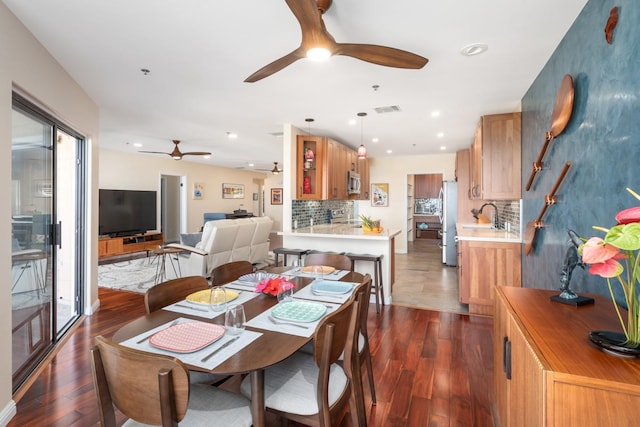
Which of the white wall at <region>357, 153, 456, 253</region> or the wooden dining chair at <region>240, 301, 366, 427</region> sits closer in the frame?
the wooden dining chair at <region>240, 301, 366, 427</region>

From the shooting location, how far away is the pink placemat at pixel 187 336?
1.29 m

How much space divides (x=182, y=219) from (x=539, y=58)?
344 inches

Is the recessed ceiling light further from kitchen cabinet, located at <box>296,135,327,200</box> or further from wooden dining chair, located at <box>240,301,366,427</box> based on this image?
kitchen cabinet, located at <box>296,135,327,200</box>

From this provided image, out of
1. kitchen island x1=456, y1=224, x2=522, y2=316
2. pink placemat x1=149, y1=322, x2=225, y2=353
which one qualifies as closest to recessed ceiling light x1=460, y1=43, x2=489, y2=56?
kitchen island x1=456, y1=224, x2=522, y2=316

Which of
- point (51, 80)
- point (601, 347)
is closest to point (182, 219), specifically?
point (51, 80)

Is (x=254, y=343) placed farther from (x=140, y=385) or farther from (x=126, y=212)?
(x=126, y=212)

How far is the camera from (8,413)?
76.8 inches

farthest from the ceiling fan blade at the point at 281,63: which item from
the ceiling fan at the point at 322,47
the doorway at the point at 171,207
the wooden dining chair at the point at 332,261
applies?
the doorway at the point at 171,207

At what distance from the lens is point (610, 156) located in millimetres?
1638

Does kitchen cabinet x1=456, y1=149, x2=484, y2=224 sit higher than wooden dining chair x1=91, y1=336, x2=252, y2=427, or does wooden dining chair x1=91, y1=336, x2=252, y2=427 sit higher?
kitchen cabinet x1=456, y1=149, x2=484, y2=224

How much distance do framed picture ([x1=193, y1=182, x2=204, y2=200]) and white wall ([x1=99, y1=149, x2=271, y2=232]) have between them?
3.0 inches

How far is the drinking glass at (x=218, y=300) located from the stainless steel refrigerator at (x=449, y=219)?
5679 millimetres

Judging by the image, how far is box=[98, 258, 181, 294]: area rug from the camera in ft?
16.4

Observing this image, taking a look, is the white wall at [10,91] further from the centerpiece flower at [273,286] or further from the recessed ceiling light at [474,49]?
the recessed ceiling light at [474,49]
